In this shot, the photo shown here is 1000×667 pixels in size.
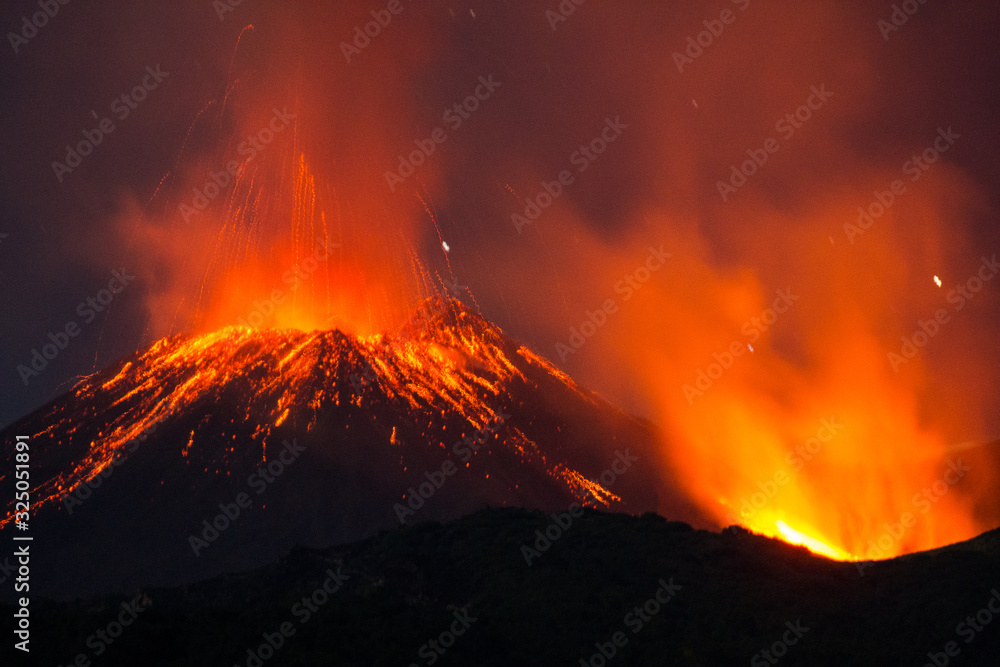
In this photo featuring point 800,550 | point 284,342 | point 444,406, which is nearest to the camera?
point 800,550

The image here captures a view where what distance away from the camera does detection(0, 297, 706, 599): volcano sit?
95138 millimetres

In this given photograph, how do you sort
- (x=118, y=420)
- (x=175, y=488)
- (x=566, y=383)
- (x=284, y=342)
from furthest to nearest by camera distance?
(x=566, y=383) < (x=284, y=342) < (x=118, y=420) < (x=175, y=488)

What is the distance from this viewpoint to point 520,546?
4244cm

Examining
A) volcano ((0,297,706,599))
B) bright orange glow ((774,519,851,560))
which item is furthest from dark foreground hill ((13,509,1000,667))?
volcano ((0,297,706,599))

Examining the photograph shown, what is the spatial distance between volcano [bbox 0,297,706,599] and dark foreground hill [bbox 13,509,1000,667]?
55.7 m

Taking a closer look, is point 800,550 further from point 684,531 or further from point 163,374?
point 163,374

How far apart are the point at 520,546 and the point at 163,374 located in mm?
129898

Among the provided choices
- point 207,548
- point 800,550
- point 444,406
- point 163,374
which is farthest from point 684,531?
point 163,374

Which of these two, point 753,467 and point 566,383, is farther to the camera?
point 566,383

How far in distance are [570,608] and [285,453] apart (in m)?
92.3

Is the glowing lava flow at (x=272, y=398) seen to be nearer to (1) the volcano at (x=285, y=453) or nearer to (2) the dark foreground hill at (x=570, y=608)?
(1) the volcano at (x=285, y=453)

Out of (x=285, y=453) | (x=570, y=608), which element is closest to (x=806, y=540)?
(x=570, y=608)

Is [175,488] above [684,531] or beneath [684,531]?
beneath

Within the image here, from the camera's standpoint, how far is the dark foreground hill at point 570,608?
83.3 ft
